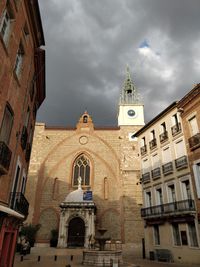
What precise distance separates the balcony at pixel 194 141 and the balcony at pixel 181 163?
118 centimetres

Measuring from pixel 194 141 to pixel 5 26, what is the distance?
13.5 metres

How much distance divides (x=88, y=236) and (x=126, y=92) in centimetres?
2745

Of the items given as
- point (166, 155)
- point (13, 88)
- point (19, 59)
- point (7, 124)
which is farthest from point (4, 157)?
point (166, 155)

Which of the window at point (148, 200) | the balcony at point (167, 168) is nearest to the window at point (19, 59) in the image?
the balcony at point (167, 168)

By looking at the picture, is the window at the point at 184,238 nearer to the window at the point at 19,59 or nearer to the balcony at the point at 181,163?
the balcony at the point at 181,163

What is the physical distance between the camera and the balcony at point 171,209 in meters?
15.4

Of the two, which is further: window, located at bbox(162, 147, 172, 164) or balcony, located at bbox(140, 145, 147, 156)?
balcony, located at bbox(140, 145, 147, 156)

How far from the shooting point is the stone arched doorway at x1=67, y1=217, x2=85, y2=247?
84.9 ft

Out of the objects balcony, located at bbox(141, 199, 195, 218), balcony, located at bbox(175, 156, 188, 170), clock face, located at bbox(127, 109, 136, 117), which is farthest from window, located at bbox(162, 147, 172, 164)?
clock face, located at bbox(127, 109, 136, 117)

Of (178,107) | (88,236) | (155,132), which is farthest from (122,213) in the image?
(178,107)

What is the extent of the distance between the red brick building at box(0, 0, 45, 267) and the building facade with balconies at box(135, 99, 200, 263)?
11047mm

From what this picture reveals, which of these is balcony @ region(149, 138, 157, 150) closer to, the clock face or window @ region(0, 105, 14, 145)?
window @ region(0, 105, 14, 145)

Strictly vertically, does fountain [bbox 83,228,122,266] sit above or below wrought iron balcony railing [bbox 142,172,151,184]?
below

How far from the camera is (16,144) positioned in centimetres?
930
